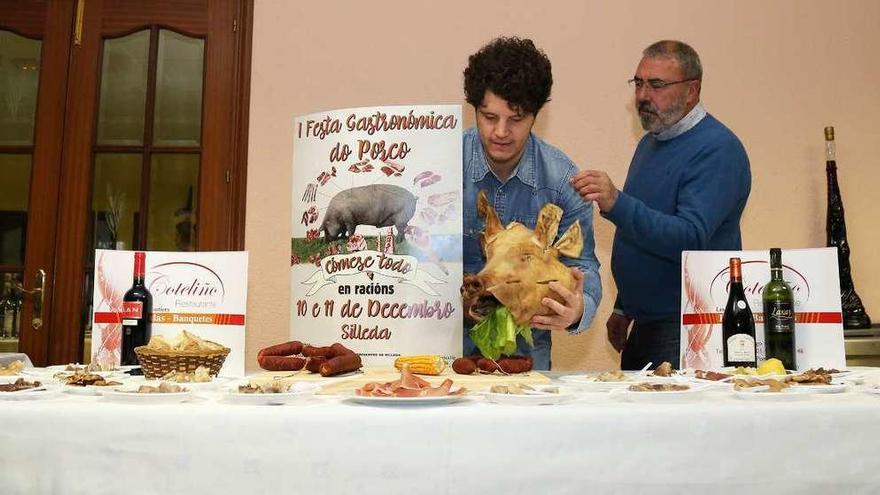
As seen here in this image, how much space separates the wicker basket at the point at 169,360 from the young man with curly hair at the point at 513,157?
3.27 ft

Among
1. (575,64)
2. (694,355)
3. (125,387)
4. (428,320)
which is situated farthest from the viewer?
(575,64)

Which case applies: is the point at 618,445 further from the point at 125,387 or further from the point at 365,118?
the point at 365,118

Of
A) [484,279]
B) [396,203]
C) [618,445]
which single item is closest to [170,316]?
[396,203]

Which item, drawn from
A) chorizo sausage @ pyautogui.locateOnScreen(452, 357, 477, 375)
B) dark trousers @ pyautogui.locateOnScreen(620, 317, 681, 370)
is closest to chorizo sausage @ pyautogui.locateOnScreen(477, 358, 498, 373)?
chorizo sausage @ pyautogui.locateOnScreen(452, 357, 477, 375)

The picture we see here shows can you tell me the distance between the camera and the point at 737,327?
1.78m

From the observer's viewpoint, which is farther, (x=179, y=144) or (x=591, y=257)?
(x=179, y=144)

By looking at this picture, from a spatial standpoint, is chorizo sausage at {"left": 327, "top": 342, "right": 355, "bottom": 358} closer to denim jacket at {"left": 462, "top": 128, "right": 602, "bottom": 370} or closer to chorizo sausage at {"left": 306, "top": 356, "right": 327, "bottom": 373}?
chorizo sausage at {"left": 306, "top": 356, "right": 327, "bottom": 373}

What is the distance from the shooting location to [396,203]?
1.94 metres

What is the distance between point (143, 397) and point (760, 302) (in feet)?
4.46

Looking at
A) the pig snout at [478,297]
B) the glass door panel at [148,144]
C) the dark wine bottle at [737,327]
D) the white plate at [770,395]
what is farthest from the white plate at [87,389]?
the glass door panel at [148,144]

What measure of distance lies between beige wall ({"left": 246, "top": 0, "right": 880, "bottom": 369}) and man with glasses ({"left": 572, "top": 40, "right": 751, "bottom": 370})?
35 cm

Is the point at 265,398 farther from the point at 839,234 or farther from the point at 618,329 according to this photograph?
the point at 839,234

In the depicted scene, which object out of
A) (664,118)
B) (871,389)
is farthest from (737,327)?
(664,118)

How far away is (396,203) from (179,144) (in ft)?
6.90
